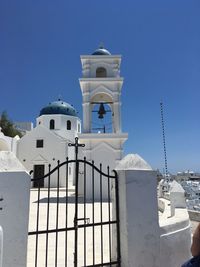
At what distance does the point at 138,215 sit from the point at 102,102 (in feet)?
36.4

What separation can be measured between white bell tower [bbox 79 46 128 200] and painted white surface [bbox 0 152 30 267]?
395 inches

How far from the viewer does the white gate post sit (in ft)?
12.3

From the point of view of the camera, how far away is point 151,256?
387cm

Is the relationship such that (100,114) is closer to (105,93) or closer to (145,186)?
(105,93)

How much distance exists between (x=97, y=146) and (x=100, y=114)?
2116 millimetres

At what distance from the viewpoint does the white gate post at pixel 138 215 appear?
12.3ft

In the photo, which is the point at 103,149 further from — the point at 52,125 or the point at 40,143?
the point at 52,125

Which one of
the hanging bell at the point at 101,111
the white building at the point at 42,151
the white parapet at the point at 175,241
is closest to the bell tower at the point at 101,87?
the hanging bell at the point at 101,111

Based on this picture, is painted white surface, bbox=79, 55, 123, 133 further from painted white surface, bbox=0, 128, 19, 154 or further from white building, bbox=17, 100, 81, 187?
painted white surface, bbox=0, 128, 19, 154

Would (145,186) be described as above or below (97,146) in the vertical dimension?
below

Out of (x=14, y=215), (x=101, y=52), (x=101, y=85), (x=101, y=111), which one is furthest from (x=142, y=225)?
(x=101, y=52)

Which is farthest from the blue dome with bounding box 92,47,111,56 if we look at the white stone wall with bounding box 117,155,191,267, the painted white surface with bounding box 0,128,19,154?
the painted white surface with bounding box 0,128,19,154

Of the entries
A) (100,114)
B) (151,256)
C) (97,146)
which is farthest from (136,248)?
(100,114)

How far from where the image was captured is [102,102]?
14.4 m
